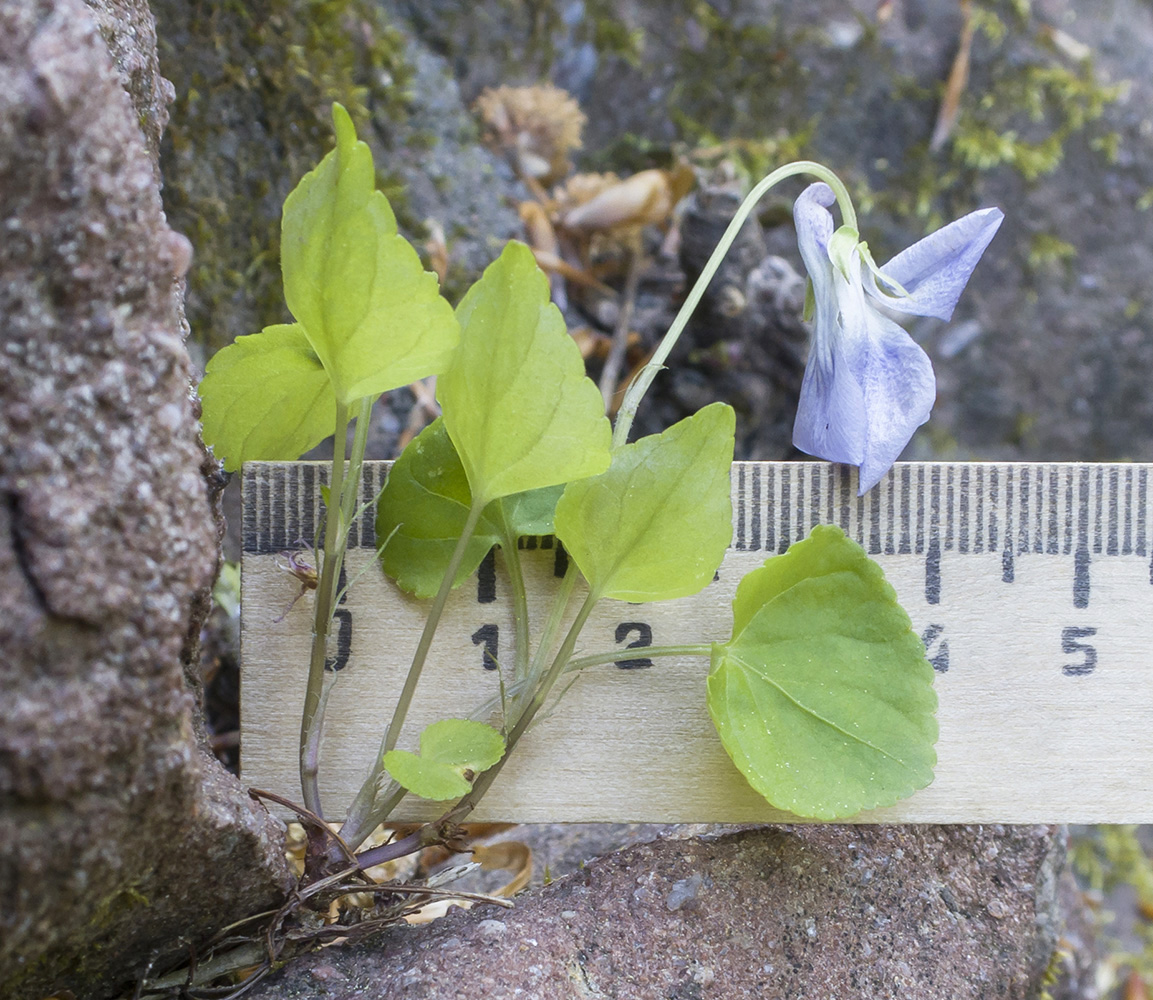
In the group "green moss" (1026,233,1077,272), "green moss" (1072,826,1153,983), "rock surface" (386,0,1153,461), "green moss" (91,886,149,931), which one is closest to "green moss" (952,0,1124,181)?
"rock surface" (386,0,1153,461)

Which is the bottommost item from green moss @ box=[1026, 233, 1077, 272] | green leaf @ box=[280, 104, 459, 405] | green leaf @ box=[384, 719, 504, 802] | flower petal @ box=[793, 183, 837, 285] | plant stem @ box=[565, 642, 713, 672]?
green leaf @ box=[384, 719, 504, 802]

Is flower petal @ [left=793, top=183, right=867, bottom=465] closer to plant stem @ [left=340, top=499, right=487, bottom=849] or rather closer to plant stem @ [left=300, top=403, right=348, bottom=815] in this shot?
plant stem @ [left=340, top=499, right=487, bottom=849]

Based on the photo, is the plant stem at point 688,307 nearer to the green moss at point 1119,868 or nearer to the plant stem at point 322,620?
the plant stem at point 322,620

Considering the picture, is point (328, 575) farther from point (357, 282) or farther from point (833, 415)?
point (833, 415)

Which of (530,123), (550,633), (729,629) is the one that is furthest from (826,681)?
(530,123)

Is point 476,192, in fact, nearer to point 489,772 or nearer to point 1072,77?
point 489,772

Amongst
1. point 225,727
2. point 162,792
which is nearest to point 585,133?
point 225,727
